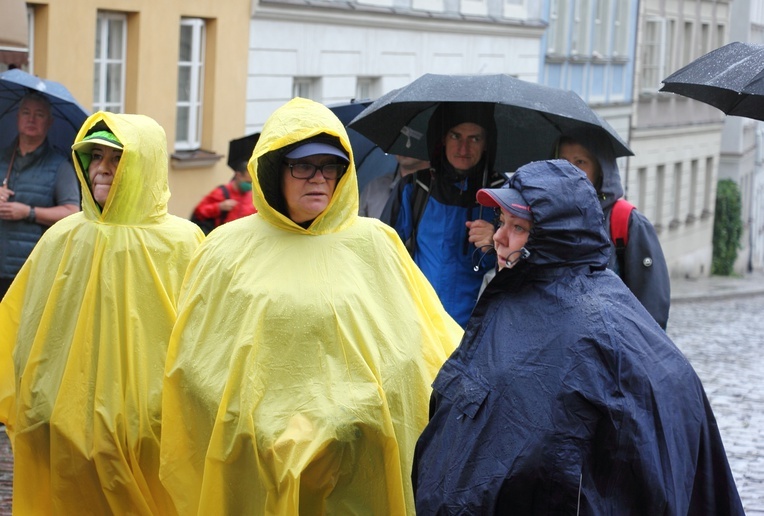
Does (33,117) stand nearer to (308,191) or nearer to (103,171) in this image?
(103,171)

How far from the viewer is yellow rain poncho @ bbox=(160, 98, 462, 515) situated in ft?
17.0

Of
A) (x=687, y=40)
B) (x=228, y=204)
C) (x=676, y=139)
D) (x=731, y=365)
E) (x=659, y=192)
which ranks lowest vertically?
(x=731, y=365)

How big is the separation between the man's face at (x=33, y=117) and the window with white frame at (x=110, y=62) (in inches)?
299

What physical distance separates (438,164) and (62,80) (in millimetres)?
9104

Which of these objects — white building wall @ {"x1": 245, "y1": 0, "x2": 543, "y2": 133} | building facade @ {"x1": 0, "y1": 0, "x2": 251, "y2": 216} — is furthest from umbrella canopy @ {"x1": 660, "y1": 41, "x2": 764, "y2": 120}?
white building wall @ {"x1": 245, "y1": 0, "x2": 543, "y2": 133}

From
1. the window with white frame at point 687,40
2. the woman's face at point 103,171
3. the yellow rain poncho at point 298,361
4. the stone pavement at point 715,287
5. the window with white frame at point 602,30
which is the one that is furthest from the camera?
the window with white frame at point 687,40

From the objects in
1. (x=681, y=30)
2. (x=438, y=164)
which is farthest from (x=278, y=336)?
(x=681, y=30)

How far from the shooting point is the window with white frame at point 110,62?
54.1 feet

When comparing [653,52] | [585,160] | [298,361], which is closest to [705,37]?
[653,52]

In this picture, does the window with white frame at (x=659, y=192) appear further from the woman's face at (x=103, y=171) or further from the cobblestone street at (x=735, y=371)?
→ the woman's face at (x=103, y=171)

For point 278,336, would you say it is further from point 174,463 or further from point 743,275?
point 743,275

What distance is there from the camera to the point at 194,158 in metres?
18.0

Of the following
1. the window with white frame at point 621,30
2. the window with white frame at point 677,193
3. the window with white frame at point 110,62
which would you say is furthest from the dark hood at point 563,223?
the window with white frame at point 677,193

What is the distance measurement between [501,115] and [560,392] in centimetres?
366
